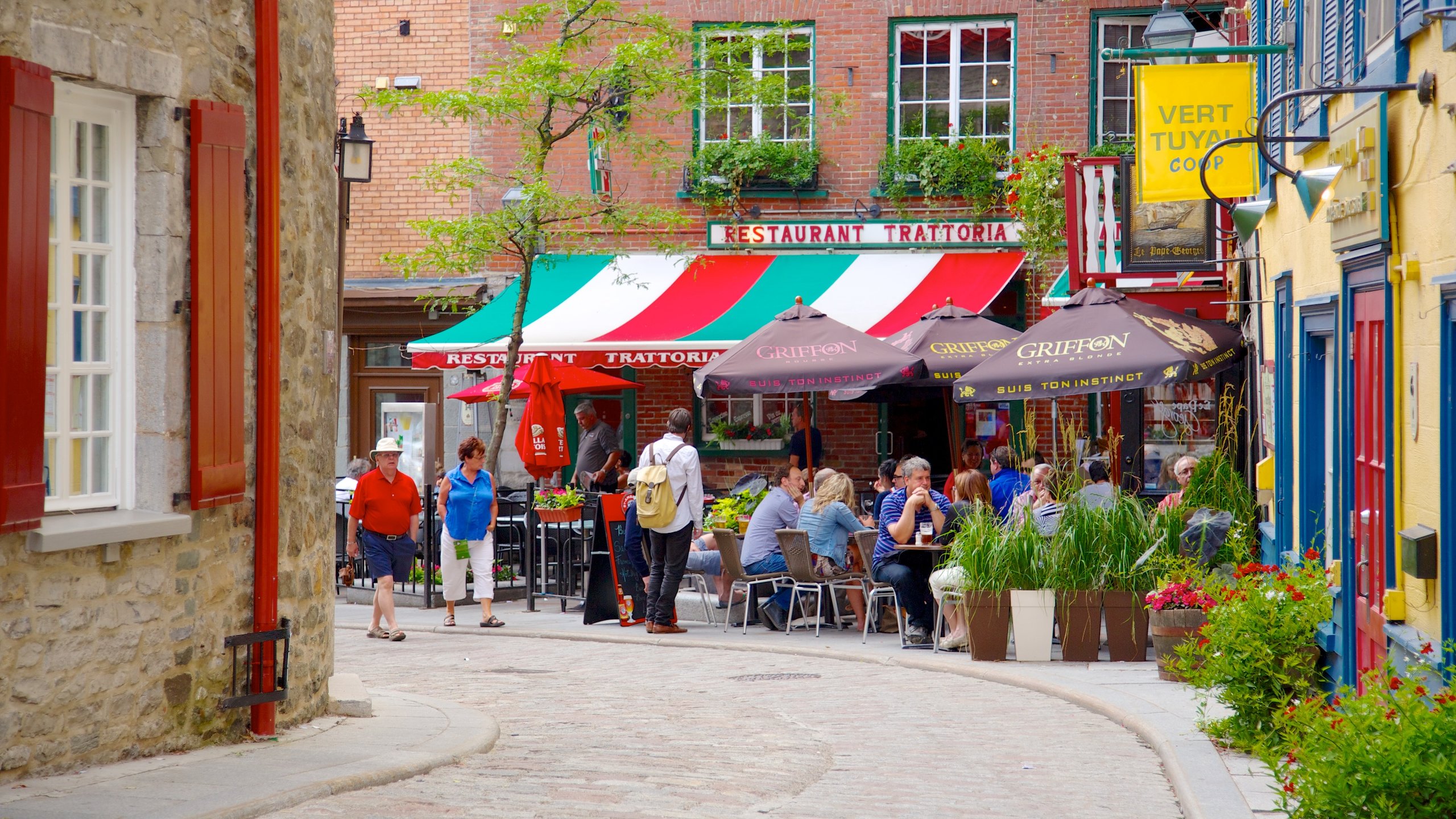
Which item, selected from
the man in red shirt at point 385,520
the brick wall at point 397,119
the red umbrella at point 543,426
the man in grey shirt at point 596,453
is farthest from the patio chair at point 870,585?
the brick wall at point 397,119

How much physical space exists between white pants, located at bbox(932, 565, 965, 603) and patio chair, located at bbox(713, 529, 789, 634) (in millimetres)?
1700

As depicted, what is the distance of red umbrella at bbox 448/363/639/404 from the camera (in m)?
17.3

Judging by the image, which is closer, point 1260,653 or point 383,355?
point 1260,653

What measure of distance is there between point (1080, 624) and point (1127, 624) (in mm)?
302

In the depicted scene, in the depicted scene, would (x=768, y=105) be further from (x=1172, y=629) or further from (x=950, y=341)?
(x=1172, y=629)

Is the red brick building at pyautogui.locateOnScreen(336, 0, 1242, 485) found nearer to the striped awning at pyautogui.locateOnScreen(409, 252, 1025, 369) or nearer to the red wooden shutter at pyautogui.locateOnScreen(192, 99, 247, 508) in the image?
the striped awning at pyautogui.locateOnScreen(409, 252, 1025, 369)

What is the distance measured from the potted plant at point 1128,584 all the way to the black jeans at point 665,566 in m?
3.38

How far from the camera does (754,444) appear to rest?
59.8 feet

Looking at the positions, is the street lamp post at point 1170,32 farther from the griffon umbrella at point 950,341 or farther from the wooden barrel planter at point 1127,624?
the wooden barrel planter at point 1127,624

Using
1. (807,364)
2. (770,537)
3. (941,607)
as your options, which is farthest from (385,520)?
(941,607)

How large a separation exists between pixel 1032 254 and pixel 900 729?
32.6 ft

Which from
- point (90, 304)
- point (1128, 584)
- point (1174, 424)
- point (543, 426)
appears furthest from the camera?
point (1174, 424)

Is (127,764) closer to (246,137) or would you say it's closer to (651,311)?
(246,137)

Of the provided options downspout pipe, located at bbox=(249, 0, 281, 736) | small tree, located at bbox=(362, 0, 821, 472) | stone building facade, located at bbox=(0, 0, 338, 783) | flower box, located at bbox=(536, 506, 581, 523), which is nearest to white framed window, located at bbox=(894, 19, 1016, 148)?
small tree, located at bbox=(362, 0, 821, 472)
